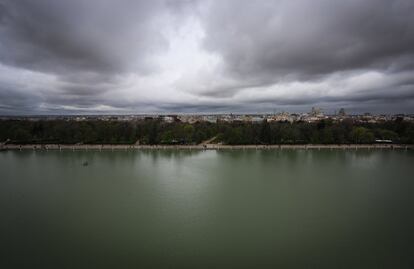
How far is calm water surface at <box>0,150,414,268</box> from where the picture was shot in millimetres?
6574

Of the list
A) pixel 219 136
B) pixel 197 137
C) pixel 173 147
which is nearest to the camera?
pixel 173 147

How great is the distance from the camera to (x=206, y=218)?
9.13m

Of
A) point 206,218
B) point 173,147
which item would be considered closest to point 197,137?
point 173,147

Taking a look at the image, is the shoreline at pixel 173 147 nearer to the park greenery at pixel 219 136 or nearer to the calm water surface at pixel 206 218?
the park greenery at pixel 219 136

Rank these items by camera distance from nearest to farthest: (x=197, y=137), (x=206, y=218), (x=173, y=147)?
(x=206, y=218) < (x=173, y=147) < (x=197, y=137)

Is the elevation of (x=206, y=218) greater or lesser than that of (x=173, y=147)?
lesser

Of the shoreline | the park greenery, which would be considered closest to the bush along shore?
the park greenery

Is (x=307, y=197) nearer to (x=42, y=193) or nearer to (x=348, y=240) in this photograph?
(x=348, y=240)

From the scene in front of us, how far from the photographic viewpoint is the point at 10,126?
36.9 meters

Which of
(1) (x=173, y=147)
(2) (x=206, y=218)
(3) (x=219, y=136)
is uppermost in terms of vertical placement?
(3) (x=219, y=136)

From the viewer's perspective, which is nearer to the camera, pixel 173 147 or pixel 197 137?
pixel 173 147

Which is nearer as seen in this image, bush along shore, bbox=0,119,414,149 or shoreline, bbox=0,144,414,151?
shoreline, bbox=0,144,414,151

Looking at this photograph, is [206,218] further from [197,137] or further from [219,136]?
[219,136]

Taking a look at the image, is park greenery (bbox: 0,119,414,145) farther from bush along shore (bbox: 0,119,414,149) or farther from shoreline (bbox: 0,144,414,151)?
shoreline (bbox: 0,144,414,151)
